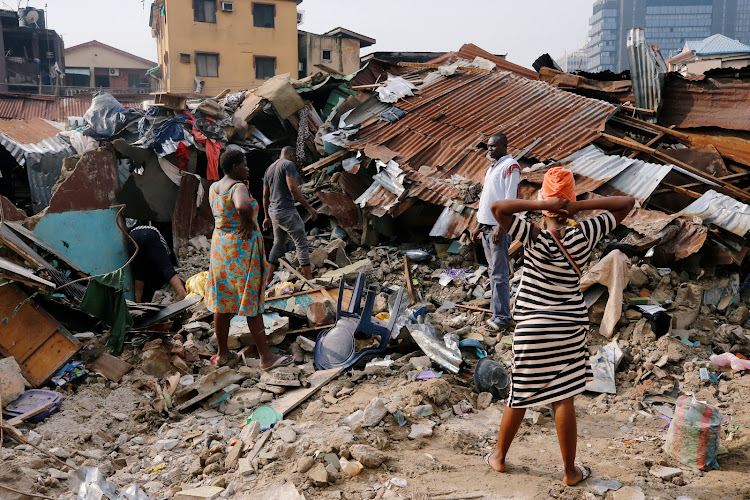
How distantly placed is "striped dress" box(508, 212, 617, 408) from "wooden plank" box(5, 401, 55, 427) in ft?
10.8

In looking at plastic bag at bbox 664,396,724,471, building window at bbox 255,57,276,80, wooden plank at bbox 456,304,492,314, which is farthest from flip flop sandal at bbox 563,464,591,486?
building window at bbox 255,57,276,80

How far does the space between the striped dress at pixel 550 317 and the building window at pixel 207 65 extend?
31.5 m

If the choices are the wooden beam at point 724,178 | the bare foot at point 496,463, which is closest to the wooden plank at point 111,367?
the bare foot at point 496,463

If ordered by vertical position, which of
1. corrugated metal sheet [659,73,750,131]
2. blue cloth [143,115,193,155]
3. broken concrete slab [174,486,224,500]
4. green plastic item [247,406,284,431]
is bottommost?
green plastic item [247,406,284,431]

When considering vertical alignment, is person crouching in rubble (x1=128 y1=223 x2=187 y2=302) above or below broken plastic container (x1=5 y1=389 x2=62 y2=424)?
above

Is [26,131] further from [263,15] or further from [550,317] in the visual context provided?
[263,15]

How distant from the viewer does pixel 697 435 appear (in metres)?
3.31

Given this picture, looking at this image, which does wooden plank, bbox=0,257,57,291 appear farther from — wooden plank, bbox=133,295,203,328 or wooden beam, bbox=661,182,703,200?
wooden beam, bbox=661,182,703,200

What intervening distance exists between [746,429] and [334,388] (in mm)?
2836

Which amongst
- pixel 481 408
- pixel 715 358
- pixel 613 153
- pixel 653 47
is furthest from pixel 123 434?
pixel 653 47

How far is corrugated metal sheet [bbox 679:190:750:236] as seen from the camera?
5.71 m

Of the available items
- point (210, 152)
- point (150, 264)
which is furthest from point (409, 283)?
point (210, 152)

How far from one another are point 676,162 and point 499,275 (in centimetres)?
327

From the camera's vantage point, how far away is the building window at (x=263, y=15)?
31484 mm
